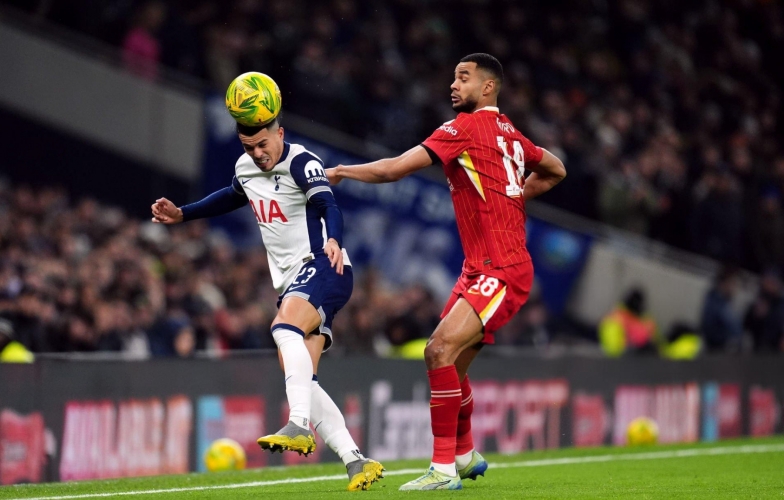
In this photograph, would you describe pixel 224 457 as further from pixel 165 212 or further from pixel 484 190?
pixel 484 190

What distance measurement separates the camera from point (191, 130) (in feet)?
48.4

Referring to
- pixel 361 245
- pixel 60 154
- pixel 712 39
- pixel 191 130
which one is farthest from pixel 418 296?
pixel 712 39

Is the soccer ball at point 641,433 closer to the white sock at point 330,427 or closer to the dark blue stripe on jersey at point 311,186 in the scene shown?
the white sock at point 330,427

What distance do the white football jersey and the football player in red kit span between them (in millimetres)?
254

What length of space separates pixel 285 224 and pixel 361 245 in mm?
8090

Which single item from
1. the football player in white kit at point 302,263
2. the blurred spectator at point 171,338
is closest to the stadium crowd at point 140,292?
the blurred spectator at point 171,338

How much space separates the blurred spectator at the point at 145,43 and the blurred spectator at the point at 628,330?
20.6 ft

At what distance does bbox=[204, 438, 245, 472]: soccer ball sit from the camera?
35.6 feet

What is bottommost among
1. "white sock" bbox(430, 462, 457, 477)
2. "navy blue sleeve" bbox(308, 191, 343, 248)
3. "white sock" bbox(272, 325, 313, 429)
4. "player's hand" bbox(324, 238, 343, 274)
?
"white sock" bbox(430, 462, 457, 477)

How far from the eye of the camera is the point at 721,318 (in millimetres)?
16625

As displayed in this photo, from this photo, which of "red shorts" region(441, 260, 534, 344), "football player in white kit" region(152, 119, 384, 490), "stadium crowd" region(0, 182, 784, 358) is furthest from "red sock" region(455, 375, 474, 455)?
"stadium crowd" region(0, 182, 784, 358)

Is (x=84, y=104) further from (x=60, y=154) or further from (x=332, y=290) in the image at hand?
(x=332, y=290)

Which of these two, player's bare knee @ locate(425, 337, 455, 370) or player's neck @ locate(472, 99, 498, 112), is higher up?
player's neck @ locate(472, 99, 498, 112)

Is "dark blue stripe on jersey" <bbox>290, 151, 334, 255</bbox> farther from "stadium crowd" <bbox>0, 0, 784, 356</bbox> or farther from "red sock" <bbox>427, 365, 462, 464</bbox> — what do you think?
"stadium crowd" <bbox>0, 0, 784, 356</bbox>
